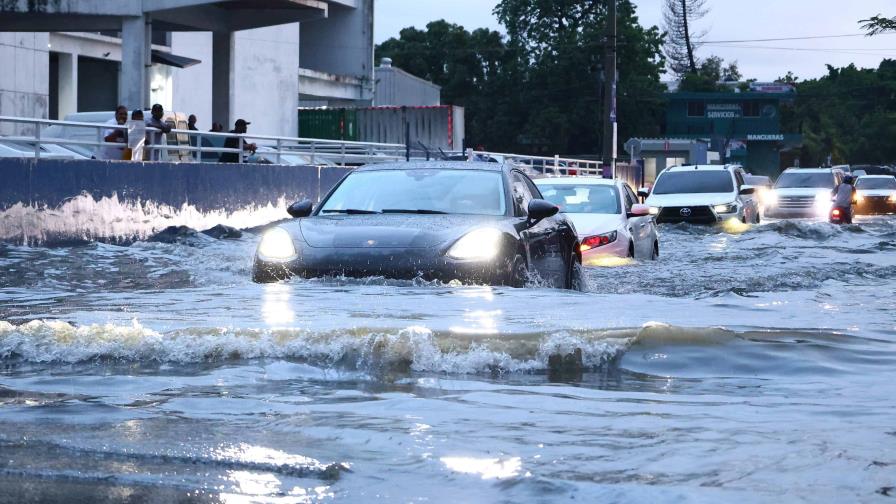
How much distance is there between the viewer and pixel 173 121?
Answer: 25.6 metres

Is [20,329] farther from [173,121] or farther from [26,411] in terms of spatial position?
[173,121]

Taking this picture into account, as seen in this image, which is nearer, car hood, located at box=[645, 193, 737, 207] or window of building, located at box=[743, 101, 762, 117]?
car hood, located at box=[645, 193, 737, 207]

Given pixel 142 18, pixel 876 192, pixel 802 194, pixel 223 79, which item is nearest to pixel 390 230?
pixel 142 18

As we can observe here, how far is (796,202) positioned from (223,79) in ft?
48.2

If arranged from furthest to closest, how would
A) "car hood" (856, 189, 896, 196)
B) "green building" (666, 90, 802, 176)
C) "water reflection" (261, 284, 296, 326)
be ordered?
1. "green building" (666, 90, 802, 176)
2. "car hood" (856, 189, 896, 196)
3. "water reflection" (261, 284, 296, 326)

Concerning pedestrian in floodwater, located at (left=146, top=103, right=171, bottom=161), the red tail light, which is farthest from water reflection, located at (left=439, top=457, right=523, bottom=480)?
pedestrian in floodwater, located at (left=146, top=103, right=171, bottom=161)

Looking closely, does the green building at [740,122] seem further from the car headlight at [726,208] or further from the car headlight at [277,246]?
the car headlight at [277,246]

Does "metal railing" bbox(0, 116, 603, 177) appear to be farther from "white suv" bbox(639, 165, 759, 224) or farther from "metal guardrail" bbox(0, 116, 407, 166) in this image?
"white suv" bbox(639, 165, 759, 224)

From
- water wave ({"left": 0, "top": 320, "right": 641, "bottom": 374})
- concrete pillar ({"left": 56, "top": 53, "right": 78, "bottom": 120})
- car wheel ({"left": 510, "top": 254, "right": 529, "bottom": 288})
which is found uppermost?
concrete pillar ({"left": 56, "top": 53, "right": 78, "bottom": 120})

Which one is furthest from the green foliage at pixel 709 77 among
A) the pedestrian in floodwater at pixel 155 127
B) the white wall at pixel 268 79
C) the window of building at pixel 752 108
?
the pedestrian in floodwater at pixel 155 127

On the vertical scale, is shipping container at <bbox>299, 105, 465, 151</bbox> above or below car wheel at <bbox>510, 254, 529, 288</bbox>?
above

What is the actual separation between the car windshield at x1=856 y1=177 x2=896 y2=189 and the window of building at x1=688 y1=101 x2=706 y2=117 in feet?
204

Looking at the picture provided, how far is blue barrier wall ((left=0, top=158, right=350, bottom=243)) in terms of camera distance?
57.9 feet

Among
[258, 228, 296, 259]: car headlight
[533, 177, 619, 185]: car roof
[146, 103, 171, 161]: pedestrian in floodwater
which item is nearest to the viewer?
[258, 228, 296, 259]: car headlight
